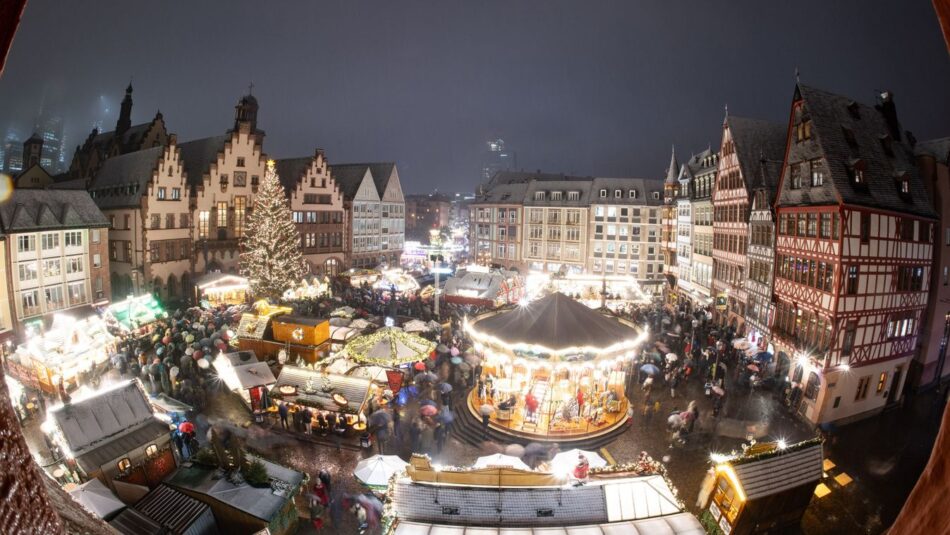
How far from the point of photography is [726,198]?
32.2 m

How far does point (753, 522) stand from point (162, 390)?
71.7ft

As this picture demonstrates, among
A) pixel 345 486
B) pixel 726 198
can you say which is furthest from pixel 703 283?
pixel 345 486

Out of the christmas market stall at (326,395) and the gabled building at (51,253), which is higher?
the gabled building at (51,253)

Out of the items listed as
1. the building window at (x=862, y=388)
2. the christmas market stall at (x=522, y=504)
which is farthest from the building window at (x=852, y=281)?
the christmas market stall at (x=522, y=504)

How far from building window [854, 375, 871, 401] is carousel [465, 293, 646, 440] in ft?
30.9

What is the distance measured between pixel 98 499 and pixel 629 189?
50.2 meters

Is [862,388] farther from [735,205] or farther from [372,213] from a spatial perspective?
[372,213]

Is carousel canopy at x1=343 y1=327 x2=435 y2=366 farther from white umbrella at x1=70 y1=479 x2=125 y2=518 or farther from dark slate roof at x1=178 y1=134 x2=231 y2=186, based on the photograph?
dark slate roof at x1=178 y1=134 x2=231 y2=186

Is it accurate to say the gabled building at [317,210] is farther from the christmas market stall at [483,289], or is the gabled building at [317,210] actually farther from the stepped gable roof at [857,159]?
the stepped gable roof at [857,159]

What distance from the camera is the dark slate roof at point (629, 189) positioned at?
168ft

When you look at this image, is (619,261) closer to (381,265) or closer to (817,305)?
(381,265)

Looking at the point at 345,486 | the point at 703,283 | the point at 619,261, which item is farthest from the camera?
the point at 619,261

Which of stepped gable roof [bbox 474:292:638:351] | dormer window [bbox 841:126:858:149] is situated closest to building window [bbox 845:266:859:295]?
dormer window [bbox 841:126:858:149]

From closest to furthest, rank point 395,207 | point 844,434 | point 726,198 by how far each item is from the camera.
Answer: point 844,434 < point 726,198 < point 395,207
